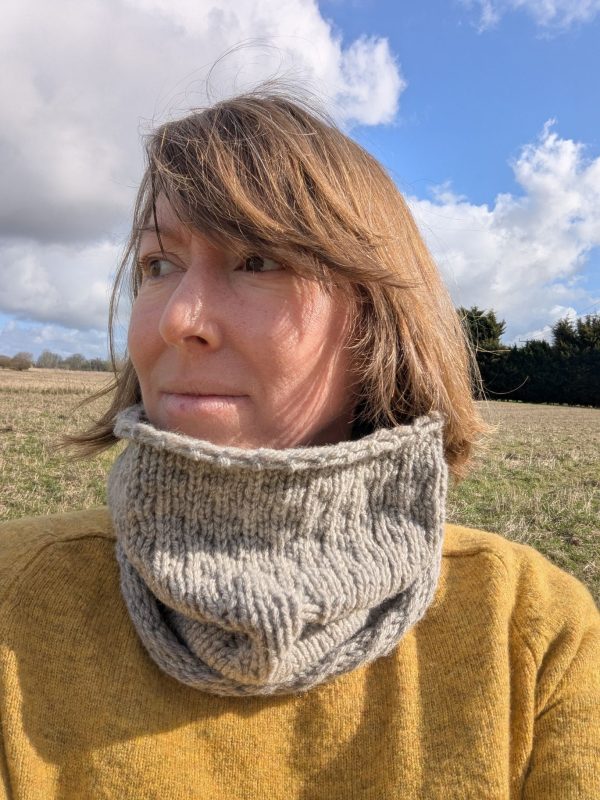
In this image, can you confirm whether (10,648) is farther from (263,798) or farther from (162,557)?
(263,798)

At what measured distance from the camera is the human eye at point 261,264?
118cm

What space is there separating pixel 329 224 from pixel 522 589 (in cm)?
93

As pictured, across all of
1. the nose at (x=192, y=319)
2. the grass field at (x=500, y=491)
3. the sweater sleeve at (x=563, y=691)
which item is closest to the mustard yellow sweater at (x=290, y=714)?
the sweater sleeve at (x=563, y=691)

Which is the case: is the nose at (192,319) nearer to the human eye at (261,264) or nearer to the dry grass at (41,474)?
the human eye at (261,264)

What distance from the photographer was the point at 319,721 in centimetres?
117

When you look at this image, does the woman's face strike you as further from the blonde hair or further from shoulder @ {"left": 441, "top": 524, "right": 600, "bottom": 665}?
shoulder @ {"left": 441, "top": 524, "right": 600, "bottom": 665}

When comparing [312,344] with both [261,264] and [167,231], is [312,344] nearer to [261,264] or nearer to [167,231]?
[261,264]

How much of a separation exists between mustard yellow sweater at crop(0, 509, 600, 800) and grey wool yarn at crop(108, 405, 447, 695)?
0.08 meters

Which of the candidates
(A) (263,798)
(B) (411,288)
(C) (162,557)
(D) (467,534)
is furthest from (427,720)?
(B) (411,288)

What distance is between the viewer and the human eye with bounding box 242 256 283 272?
3.87ft

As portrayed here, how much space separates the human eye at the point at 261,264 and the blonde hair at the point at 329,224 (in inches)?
0.8

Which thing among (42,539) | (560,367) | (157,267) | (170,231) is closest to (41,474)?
(42,539)

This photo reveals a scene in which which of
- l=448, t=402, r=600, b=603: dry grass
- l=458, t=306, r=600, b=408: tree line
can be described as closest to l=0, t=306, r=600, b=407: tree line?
l=458, t=306, r=600, b=408: tree line

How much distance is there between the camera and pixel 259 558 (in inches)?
43.5
